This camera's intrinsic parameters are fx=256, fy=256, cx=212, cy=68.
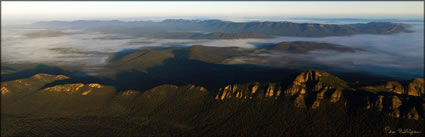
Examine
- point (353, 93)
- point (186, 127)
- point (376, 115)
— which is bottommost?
point (186, 127)

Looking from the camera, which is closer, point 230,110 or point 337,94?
point 337,94

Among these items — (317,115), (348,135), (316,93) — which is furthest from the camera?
(316,93)

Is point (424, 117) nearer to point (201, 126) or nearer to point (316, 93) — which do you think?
point (316, 93)

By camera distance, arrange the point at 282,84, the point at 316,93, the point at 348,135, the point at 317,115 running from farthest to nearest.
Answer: the point at 282,84
the point at 316,93
the point at 317,115
the point at 348,135

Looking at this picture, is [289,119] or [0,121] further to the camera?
[0,121]

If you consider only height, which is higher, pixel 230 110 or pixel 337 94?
pixel 337 94

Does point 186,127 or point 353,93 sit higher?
point 353,93

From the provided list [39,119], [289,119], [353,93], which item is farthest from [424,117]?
[39,119]

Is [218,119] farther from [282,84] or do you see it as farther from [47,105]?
[47,105]
